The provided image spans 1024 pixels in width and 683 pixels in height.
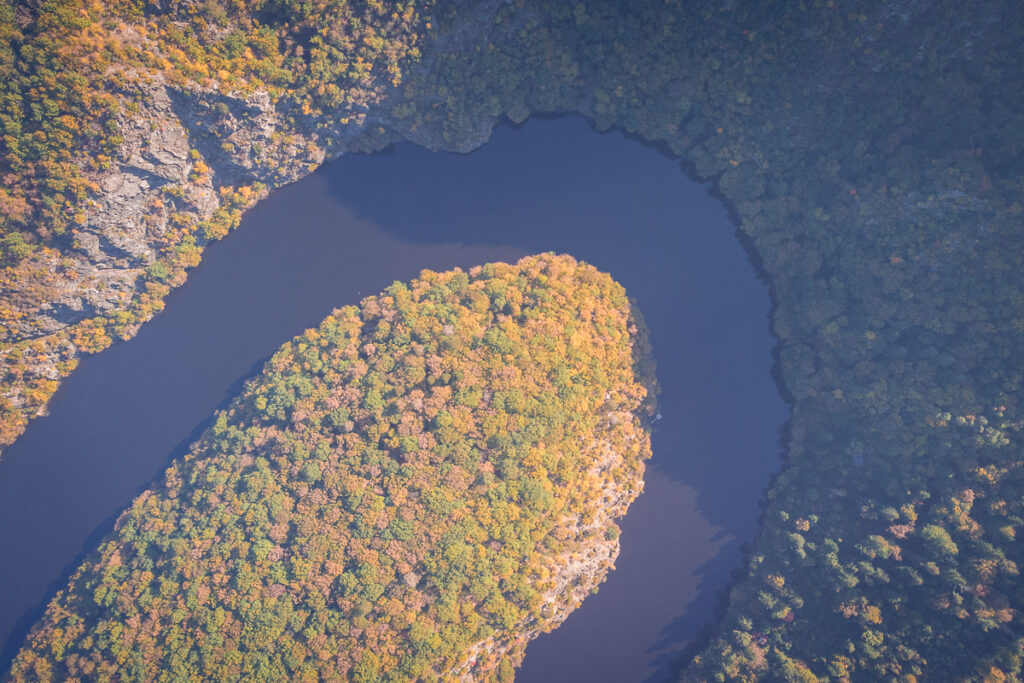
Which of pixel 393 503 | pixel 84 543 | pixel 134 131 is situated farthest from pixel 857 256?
pixel 84 543

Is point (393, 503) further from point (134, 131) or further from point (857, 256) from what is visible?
point (857, 256)

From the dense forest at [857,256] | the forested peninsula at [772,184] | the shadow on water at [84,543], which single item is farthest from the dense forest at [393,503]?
the dense forest at [857,256]

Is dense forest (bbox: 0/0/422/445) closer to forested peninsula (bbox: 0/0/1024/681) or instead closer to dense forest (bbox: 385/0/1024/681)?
forested peninsula (bbox: 0/0/1024/681)

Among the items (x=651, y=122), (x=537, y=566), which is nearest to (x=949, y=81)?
(x=651, y=122)

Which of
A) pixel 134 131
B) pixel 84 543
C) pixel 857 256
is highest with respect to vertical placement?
pixel 857 256

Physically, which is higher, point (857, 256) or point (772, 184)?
point (772, 184)

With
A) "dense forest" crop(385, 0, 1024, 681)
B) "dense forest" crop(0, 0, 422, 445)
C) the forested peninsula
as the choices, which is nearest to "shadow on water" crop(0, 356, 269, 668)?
"dense forest" crop(0, 0, 422, 445)

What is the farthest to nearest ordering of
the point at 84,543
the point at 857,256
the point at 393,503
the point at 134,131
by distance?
the point at 84,543
the point at 857,256
the point at 393,503
the point at 134,131

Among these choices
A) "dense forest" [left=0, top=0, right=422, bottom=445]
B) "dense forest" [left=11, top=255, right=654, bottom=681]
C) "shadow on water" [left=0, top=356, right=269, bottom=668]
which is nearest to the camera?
"dense forest" [left=0, top=0, right=422, bottom=445]
